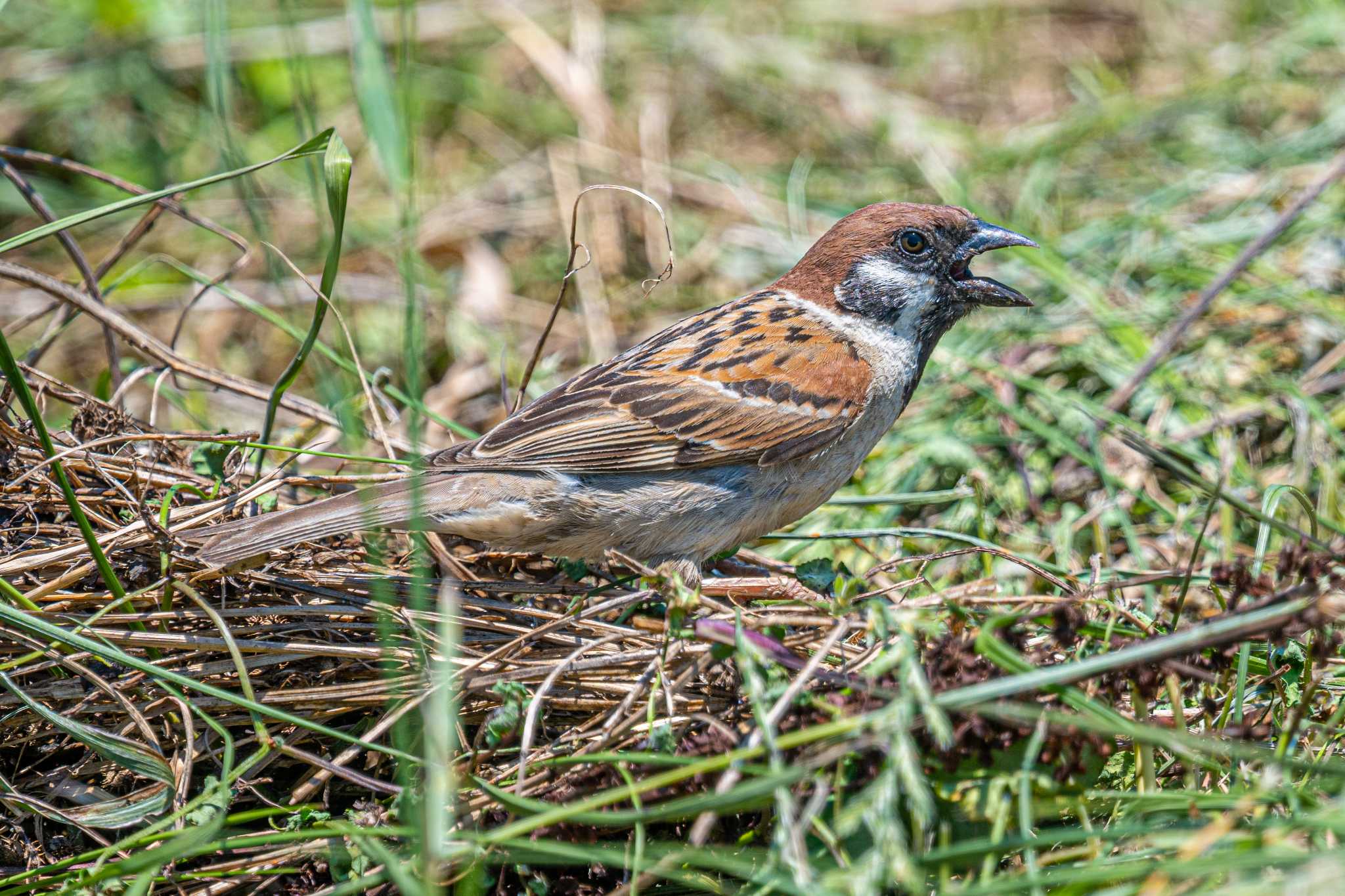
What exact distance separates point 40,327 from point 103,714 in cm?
371

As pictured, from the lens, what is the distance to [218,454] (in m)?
3.45

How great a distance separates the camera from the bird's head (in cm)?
391

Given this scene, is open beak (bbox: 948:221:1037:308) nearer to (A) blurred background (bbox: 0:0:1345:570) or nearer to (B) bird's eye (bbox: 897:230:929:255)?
(B) bird's eye (bbox: 897:230:929:255)

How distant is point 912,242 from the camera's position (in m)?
3.92

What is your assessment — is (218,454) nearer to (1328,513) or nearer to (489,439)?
(489,439)

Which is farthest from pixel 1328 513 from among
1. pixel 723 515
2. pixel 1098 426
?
pixel 723 515

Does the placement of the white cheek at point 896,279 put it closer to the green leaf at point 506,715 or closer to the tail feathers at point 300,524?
the tail feathers at point 300,524

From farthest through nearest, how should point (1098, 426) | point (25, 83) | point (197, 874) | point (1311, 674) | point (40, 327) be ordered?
point (25, 83)
point (40, 327)
point (1098, 426)
point (1311, 674)
point (197, 874)

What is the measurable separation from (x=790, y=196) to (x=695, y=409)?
2733mm

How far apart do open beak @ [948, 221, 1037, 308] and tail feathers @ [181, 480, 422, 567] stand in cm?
196

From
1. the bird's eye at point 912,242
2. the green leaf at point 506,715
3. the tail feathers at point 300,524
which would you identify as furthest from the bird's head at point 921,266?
the green leaf at point 506,715

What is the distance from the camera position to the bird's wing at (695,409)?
3488 millimetres

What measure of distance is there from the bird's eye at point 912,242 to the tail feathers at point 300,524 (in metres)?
1.83

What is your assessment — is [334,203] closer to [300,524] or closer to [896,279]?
[300,524]
